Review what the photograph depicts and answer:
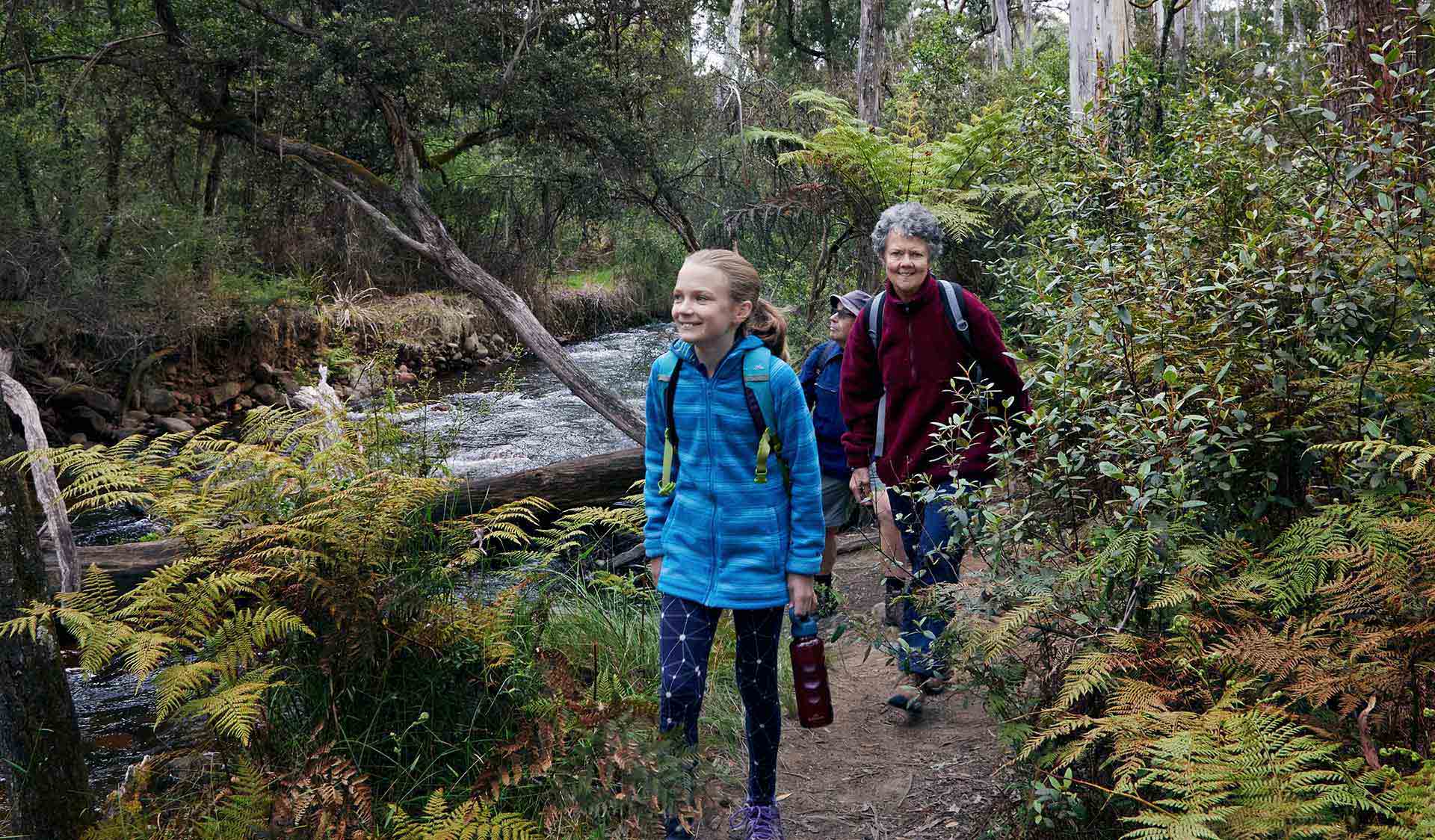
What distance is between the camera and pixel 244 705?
276cm

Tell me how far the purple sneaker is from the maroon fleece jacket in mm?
1337

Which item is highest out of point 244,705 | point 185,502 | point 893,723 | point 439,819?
point 185,502

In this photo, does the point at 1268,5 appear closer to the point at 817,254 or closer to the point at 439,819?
the point at 817,254

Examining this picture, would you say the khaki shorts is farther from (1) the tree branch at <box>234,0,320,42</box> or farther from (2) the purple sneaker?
(1) the tree branch at <box>234,0,320,42</box>

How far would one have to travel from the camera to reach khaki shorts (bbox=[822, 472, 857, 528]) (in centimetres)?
481

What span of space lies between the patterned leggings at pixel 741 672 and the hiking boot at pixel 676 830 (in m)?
0.23

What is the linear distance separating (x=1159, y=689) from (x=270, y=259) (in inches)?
635

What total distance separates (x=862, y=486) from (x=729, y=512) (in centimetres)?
115

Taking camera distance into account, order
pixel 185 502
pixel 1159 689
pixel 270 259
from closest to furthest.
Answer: pixel 1159 689 < pixel 185 502 < pixel 270 259

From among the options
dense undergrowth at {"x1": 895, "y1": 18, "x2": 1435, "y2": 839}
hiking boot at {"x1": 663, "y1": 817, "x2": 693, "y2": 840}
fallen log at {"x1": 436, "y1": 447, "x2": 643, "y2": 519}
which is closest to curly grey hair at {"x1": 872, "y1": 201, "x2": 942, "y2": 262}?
dense undergrowth at {"x1": 895, "y1": 18, "x2": 1435, "y2": 839}

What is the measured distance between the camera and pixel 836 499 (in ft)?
16.0

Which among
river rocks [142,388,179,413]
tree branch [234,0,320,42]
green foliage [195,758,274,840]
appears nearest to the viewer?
green foliage [195,758,274,840]

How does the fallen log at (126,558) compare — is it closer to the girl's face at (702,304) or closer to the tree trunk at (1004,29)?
the girl's face at (702,304)

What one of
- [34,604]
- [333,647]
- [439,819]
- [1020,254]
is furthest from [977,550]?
[1020,254]
